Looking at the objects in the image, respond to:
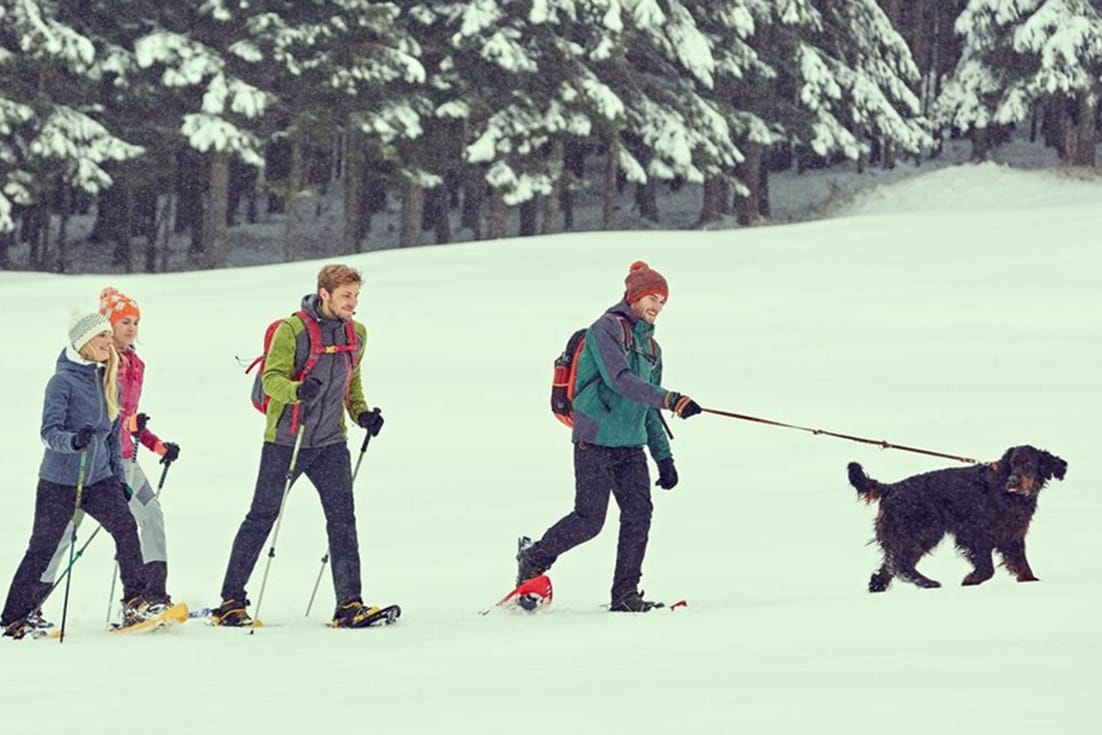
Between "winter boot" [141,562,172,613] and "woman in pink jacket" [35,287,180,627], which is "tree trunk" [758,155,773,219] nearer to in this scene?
"woman in pink jacket" [35,287,180,627]

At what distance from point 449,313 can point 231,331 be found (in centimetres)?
274

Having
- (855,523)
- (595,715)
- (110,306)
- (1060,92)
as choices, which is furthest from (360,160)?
(595,715)

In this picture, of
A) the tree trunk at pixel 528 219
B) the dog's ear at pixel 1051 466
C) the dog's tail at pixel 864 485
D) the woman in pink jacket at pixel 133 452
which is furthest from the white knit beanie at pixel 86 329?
the tree trunk at pixel 528 219

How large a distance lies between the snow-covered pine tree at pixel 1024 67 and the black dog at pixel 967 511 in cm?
3500

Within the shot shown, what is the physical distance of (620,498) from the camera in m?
8.21

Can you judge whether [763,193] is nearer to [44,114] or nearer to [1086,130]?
[1086,130]

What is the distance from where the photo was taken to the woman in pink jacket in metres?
8.20

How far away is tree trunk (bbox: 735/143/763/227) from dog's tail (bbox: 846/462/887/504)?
106 feet

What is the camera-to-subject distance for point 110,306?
27.2 ft

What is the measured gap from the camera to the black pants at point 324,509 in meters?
8.00

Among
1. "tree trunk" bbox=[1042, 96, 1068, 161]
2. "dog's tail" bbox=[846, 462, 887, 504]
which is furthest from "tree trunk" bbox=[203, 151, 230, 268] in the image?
"dog's tail" bbox=[846, 462, 887, 504]

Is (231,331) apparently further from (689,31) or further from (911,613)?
(689,31)

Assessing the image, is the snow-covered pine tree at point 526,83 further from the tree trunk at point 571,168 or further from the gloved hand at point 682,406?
the gloved hand at point 682,406

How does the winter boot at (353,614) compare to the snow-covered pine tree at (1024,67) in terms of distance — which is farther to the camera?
the snow-covered pine tree at (1024,67)
